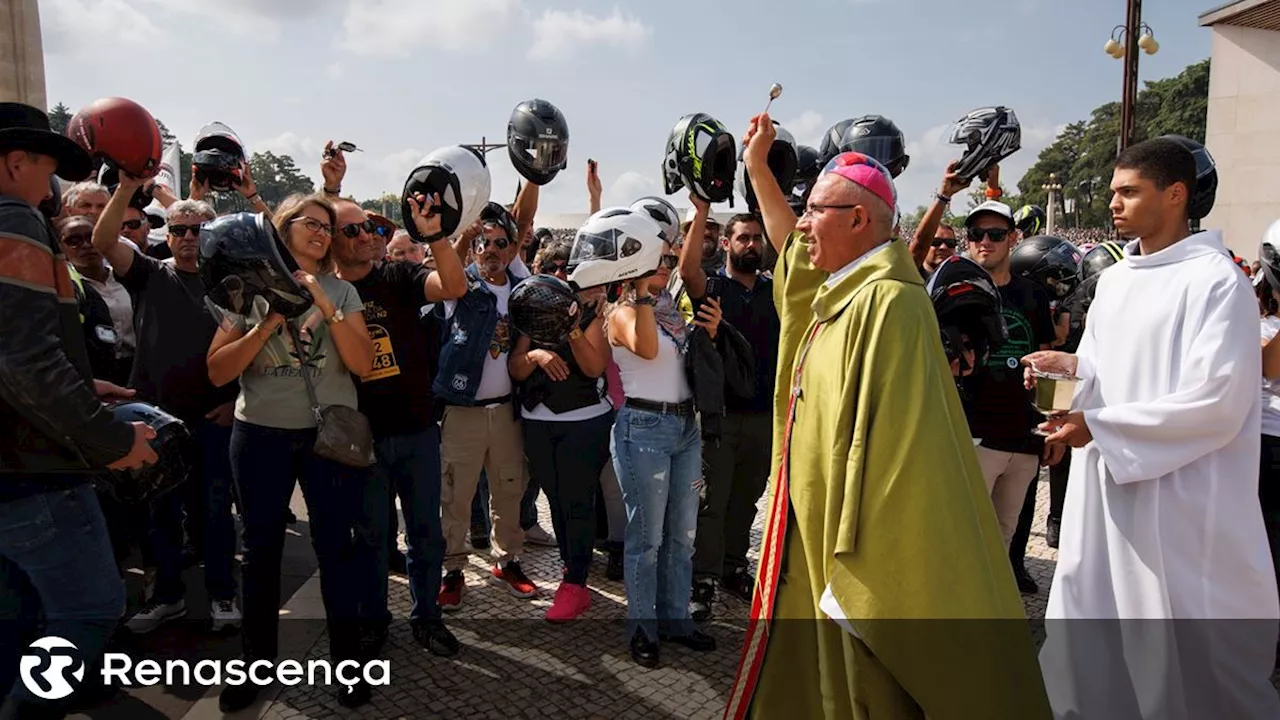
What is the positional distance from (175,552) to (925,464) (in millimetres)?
4164

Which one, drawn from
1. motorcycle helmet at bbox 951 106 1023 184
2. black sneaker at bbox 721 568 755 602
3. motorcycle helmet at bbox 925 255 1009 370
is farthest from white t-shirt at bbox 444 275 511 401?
motorcycle helmet at bbox 951 106 1023 184

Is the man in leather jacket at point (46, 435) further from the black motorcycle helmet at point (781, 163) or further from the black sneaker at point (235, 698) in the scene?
the black motorcycle helmet at point (781, 163)

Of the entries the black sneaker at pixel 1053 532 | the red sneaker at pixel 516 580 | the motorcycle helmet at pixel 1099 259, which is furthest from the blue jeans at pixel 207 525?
the motorcycle helmet at pixel 1099 259

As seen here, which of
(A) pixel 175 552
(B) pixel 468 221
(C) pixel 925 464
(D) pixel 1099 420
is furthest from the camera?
(A) pixel 175 552

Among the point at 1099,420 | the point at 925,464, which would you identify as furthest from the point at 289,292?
the point at 1099,420

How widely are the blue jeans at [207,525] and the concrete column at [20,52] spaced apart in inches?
943

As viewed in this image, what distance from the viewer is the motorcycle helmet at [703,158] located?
421 cm

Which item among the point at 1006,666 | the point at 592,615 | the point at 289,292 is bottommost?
the point at 592,615

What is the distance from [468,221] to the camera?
12.5ft

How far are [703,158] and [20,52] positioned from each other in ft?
89.5

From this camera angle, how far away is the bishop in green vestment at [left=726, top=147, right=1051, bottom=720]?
238 centimetres

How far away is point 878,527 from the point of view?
2.41 m

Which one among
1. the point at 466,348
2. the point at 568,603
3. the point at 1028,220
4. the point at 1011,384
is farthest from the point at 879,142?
the point at 1028,220

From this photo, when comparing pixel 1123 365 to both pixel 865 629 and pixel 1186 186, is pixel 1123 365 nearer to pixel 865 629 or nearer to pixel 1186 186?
pixel 1186 186
